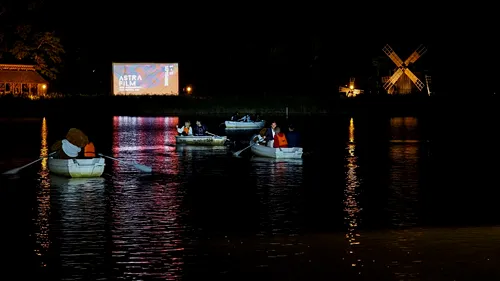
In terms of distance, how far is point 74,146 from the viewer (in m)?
29.2

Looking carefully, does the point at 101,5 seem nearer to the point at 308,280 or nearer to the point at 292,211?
the point at 292,211

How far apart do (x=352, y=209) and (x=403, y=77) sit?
7434 centimetres

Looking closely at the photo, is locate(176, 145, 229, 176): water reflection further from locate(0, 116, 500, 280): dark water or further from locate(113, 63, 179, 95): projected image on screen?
locate(113, 63, 179, 95): projected image on screen

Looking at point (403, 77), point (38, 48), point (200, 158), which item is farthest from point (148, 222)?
point (403, 77)

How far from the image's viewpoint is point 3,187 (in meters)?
28.8

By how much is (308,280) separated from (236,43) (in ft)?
273

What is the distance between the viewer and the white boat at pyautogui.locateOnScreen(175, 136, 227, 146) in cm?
4684

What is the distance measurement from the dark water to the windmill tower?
53477 millimetres

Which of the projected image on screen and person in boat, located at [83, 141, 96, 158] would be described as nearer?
person in boat, located at [83, 141, 96, 158]

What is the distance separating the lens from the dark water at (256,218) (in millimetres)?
16562

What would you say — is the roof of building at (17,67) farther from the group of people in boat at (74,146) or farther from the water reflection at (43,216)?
the group of people in boat at (74,146)

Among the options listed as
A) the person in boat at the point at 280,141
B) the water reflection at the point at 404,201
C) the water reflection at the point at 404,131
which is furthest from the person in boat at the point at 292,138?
the water reflection at the point at 404,131

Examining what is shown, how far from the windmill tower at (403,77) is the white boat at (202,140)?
170ft

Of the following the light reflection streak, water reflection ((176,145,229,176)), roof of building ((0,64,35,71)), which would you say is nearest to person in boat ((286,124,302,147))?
the light reflection streak
